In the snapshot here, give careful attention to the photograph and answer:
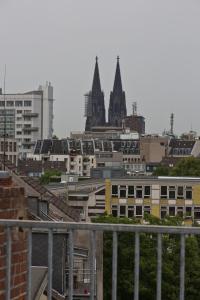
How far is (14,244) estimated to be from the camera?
5.41m

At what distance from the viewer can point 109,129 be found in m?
186

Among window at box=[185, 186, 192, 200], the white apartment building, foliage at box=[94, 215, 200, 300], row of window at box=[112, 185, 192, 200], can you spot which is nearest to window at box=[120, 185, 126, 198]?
row of window at box=[112, 185, 192, 200]

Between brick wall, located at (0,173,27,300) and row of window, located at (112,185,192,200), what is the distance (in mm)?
42443

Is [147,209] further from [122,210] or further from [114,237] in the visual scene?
[114,237]

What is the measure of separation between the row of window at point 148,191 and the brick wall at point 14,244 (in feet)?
139

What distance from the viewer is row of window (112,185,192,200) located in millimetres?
47625

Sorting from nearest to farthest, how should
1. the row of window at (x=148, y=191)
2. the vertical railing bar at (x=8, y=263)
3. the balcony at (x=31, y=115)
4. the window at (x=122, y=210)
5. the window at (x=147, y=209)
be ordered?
the vertical railing bar at (x=8, y=263) → the window at (x=147, y=209) → the window at (x=122, y=210) → the row of window at (x=148, y=191) → the balcony at (x=31, y=115)

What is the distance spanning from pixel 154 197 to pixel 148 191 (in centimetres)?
55

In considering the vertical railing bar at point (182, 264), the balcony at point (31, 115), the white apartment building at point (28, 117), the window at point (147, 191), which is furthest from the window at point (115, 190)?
the balcony at point (31, 115)

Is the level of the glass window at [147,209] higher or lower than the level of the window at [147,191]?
lower

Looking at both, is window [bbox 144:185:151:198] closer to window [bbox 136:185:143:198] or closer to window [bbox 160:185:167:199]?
window [bbox 136:185:143:198]

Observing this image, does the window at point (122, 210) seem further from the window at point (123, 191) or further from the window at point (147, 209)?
the window at point (147, 209)

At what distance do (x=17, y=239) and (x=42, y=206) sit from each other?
1227cm

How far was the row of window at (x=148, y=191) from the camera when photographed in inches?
1875
